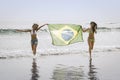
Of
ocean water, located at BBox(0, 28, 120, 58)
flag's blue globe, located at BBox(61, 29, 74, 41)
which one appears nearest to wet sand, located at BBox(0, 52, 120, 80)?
flag's blue globe, located at BBox(61, 29, 74, 41)

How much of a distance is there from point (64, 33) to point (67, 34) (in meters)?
0.20

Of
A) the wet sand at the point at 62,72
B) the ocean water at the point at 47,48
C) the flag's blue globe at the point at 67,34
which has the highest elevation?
the flag's blue globe at the point at 67,34

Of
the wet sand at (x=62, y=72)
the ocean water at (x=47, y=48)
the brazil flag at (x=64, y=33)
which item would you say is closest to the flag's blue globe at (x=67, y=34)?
the brazil flag at (x=64, y=33)

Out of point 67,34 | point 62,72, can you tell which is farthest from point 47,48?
point 62,72

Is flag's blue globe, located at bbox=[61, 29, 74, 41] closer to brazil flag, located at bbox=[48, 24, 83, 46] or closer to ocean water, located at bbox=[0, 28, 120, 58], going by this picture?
brazil flag, located at bbox=[48, 24, 83, 46]

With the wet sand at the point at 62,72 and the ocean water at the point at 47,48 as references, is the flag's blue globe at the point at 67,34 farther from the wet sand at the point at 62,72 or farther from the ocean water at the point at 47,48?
the wet sand at the point at 62,72

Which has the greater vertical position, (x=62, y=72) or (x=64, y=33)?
(x=64, y=33)

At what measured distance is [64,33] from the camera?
65.9ft

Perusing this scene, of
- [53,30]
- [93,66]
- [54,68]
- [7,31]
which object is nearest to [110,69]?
[93,66]

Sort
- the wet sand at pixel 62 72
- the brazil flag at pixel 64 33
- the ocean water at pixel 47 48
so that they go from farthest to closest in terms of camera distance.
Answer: the ocean water at pixel 47 48, the brazil flag at pixel 64 33, the wet sand at pixel 62 72

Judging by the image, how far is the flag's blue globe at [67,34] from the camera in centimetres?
2005

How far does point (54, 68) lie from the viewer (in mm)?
15141

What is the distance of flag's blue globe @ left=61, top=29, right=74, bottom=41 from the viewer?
2005cm

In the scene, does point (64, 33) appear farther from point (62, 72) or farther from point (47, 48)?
point (47, 48)
